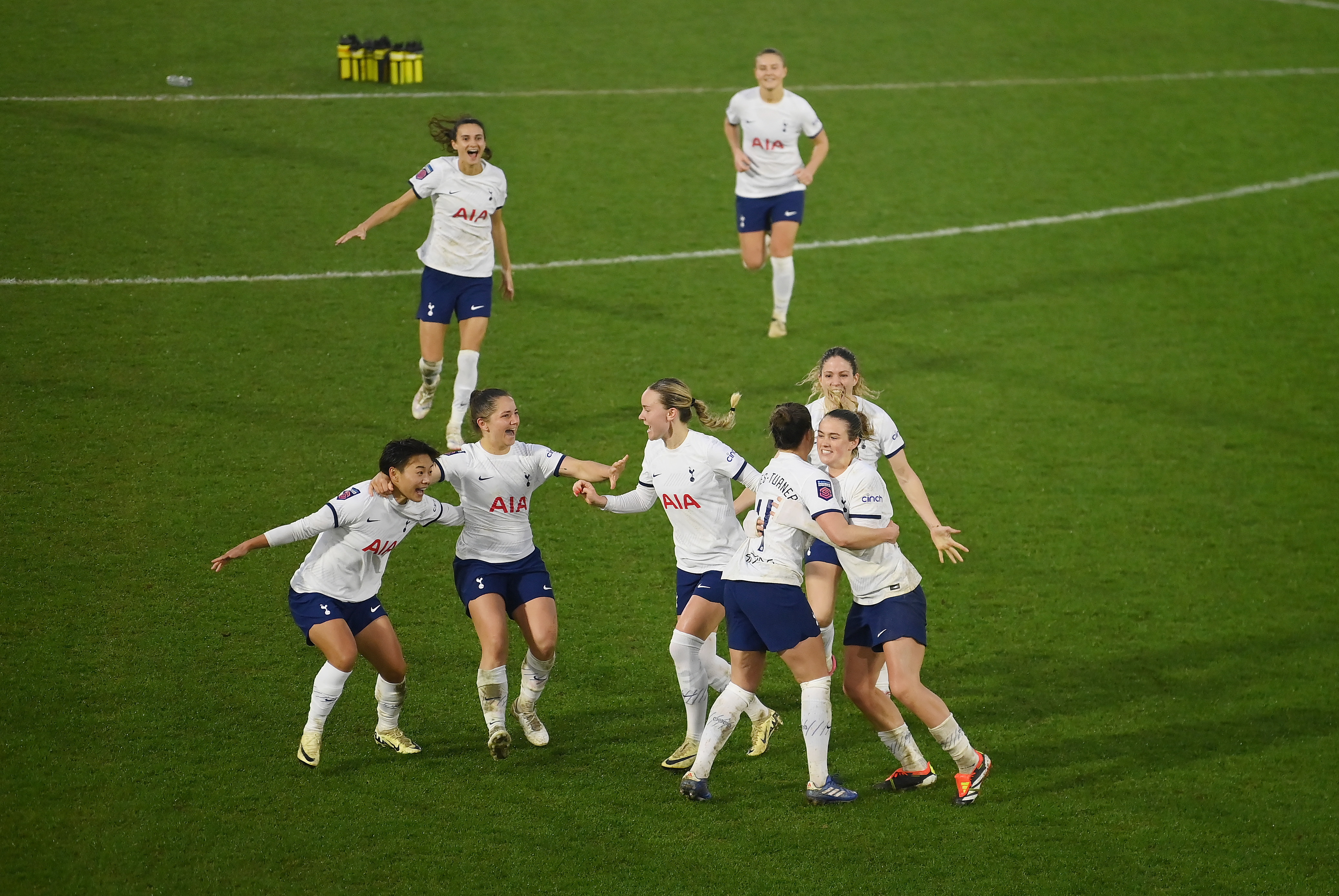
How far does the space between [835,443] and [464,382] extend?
15.8 feet

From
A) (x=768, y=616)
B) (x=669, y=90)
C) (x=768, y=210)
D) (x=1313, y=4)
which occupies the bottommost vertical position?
(x=768, y=616)

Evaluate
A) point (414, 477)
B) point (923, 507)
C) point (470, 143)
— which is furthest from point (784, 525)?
point (470, 143)

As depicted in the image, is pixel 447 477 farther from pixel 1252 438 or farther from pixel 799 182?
pixel 1252 438

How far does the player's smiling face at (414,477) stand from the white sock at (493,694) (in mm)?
1112

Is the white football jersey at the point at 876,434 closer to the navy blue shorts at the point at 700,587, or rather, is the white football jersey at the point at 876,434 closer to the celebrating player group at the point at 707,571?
the celebrating player group at the point at 707,571

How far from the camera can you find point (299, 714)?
27.0 ft

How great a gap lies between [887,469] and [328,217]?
25.2 feet

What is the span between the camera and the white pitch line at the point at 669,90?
18.6m

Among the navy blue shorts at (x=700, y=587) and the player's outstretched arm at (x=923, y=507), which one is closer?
the player's outstretched arm at (x=923, y=507)

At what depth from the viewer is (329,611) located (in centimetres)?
765

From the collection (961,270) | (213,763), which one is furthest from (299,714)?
(961,270)

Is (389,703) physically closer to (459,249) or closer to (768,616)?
(768,616)

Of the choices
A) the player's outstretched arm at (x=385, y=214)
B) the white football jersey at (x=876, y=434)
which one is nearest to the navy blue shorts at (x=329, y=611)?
the white football jersey at (x=876, y=434)

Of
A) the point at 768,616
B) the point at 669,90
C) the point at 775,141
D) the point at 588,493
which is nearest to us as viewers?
the point at 768,616
